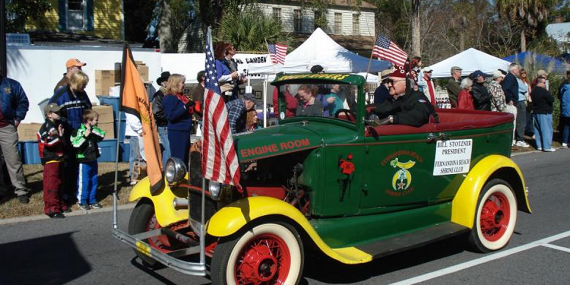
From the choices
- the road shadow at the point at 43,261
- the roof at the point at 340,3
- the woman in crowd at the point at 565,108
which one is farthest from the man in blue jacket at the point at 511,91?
the roof at the point at 340,3

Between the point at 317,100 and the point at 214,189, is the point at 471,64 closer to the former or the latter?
the point at 317,100

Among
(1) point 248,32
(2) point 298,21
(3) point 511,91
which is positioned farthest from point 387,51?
(2) point 298,21

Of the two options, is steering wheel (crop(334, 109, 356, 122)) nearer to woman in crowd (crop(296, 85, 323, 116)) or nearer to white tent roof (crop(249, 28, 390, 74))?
woman in crowd (crop(296, 85, 323, 116))

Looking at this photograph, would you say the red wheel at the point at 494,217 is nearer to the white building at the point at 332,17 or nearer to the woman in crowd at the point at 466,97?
the woman in crowd at the point at 466,97

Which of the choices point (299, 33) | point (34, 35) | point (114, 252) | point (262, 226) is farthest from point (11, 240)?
point (299, 33)

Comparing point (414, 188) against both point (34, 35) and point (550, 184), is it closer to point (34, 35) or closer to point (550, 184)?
point (550, 184)

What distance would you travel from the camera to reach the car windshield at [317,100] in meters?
5.28

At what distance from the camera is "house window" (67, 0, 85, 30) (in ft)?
83.1

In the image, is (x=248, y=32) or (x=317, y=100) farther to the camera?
(x=248, y=32)

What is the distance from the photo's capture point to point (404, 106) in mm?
5801

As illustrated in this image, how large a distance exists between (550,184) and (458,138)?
4.65 m

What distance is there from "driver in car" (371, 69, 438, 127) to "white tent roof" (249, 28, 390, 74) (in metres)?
8.22

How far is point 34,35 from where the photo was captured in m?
23.0

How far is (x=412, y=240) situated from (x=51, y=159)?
466 cm
